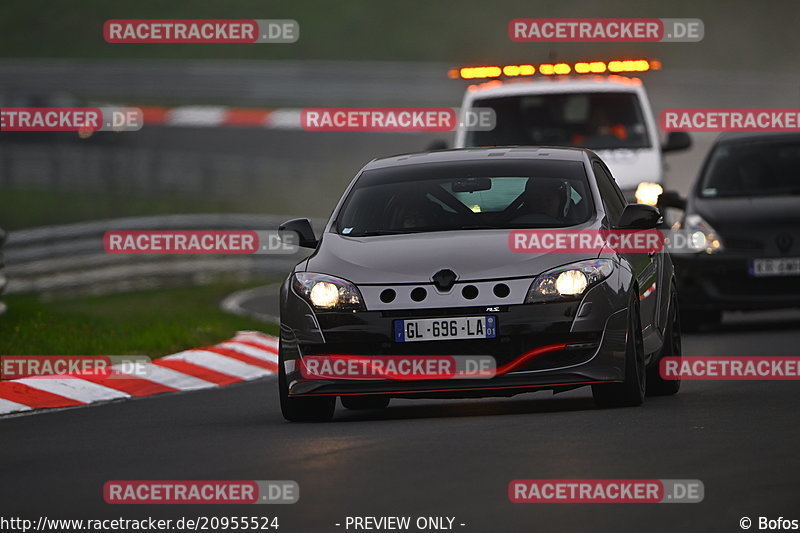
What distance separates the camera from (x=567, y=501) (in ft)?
23.4

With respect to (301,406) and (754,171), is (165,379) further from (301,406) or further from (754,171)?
(754,171)

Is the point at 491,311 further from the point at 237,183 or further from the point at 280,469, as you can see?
the point at 237,183

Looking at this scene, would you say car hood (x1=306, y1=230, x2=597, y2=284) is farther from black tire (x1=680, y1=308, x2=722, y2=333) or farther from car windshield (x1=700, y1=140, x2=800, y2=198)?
car windshield (x1=700, y1=140, x2=800, y2=198)

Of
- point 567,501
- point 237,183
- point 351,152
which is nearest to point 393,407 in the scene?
point 567,501

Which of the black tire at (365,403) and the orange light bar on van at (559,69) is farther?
the orange light bar on van at (559,69)

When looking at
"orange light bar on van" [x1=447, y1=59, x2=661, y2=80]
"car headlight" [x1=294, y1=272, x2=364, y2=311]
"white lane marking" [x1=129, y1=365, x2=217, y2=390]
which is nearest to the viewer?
"car headlight" [x1=294, y1=272, x2=364, y2=311]

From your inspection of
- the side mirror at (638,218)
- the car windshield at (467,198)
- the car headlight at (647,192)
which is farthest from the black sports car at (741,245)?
the side mirror at (638,218)

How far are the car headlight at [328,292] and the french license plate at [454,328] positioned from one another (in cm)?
36

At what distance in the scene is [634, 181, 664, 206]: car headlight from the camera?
60.7 feet

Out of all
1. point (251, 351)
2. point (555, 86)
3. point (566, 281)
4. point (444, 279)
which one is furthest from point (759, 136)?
point (444, 279)

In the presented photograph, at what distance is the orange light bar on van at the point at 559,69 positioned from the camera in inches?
784

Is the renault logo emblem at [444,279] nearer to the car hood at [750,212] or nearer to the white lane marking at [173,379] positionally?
the white lane marking at [173,379]

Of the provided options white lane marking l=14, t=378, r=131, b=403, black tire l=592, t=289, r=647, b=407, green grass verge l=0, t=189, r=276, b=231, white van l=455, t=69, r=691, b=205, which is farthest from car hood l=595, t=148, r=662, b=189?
green grass verge l=0, t=189, r=276, b=231

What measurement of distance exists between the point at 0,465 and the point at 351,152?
32.4 meters
